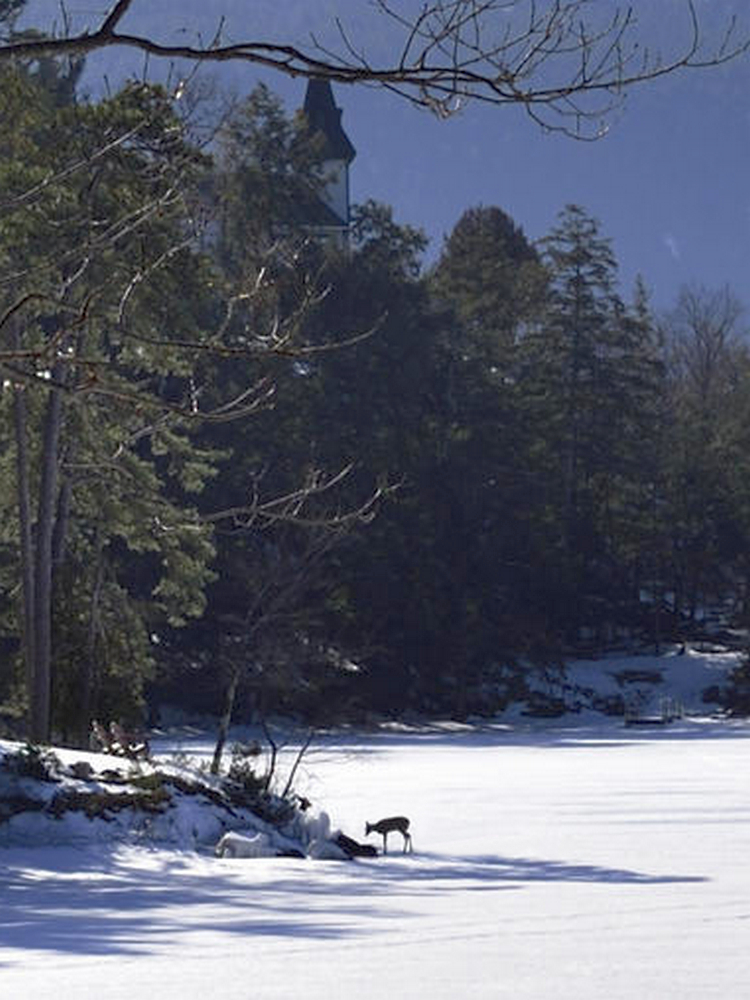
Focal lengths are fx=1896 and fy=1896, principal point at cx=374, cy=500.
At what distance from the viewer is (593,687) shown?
167ft

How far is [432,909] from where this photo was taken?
11125mm

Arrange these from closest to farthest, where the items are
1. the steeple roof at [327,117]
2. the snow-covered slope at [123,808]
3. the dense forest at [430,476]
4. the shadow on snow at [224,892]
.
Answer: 1. the shadow on snow at [224,892]
2. the snow-covered slope at [123,808]
3. the dense forest at [430,476]
4. the steeple roof at [327,117]

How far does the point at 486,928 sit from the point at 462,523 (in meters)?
41.9

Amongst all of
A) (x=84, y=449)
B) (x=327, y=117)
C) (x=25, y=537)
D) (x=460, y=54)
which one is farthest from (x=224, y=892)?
(x=327, y=117)

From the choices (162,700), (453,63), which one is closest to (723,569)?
(162,700)

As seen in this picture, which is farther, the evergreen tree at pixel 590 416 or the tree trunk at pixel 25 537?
the evergreen tree at pixel 590 416

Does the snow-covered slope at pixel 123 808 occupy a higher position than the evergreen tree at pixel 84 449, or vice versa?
the evergreen tree at pixel 84 449

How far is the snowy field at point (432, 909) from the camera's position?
25.1 ft

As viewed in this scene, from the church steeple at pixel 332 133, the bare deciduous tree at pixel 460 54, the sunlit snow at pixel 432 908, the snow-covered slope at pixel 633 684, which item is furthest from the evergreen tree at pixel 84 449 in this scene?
the church steeple at pixel 332 133

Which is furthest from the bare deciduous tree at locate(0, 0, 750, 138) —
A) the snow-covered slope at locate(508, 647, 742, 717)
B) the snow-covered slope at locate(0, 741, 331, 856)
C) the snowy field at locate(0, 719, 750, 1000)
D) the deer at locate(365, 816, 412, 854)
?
the snow-covered slope at locate(508, 647, 742, 717)

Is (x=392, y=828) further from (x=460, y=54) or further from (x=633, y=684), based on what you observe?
(x=633, y=684)

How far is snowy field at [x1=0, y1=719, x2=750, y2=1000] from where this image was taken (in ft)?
25.1

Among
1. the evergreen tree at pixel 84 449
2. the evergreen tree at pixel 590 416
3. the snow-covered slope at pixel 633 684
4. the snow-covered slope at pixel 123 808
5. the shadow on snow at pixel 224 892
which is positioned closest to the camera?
the shadow on snow at pixel 224 892

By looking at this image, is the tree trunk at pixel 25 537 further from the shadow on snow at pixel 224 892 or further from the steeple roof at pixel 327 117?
the steeple roof at pixel 327 117
